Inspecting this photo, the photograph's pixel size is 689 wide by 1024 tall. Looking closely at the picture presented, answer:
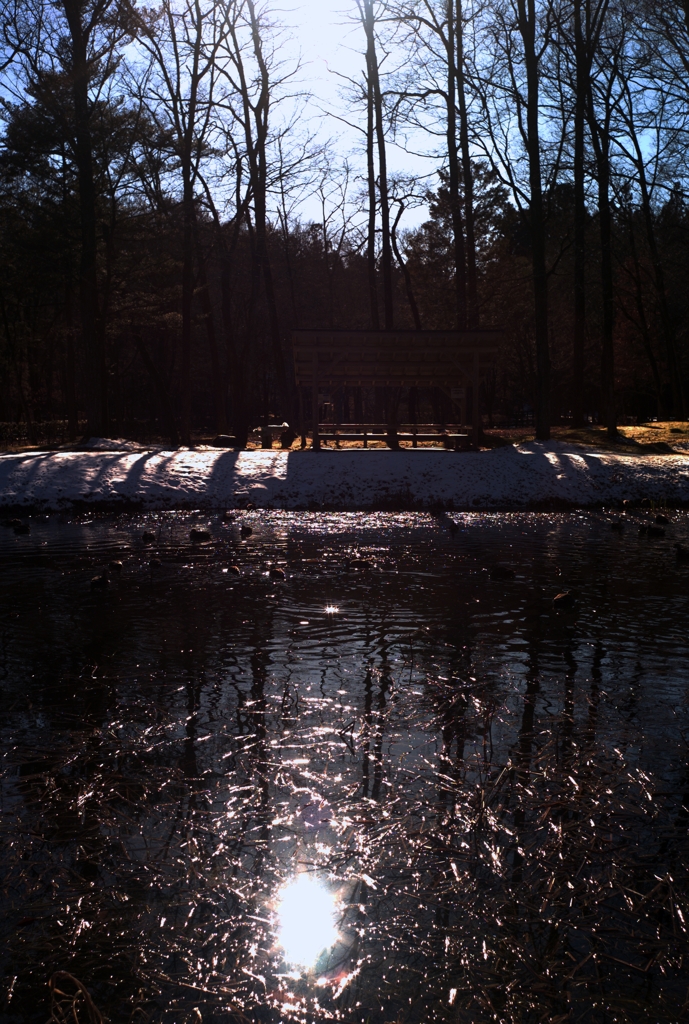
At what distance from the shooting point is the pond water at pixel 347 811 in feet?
7.86

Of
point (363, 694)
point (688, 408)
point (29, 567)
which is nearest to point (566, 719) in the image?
point (363, 694)

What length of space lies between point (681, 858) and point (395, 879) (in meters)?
1.07

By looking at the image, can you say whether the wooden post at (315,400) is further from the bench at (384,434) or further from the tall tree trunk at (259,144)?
the tall tree trunk at (259,144)

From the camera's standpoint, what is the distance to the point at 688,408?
4003 centimetres

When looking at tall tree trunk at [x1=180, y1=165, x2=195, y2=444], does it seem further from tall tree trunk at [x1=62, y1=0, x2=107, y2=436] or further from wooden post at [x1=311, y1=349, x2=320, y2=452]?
wooden post at [x1=311, y1=349, x2=320, y2=452]

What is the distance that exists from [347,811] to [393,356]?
2074 centimetres

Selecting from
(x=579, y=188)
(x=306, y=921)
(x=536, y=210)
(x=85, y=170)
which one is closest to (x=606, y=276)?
(x=579, y=188)

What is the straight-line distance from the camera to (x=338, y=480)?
1745 cm

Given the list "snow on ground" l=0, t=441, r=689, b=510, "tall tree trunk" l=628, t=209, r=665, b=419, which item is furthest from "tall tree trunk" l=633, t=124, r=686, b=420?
"snow on ground" l=0, t=441, r=689, b=510

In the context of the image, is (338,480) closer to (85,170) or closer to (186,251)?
(186,251)

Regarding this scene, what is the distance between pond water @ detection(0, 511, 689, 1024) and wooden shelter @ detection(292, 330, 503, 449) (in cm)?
1525

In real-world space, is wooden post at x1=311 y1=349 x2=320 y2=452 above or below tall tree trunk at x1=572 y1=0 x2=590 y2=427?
below

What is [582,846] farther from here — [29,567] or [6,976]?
[29,567]

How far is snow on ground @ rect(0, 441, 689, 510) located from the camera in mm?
16484
